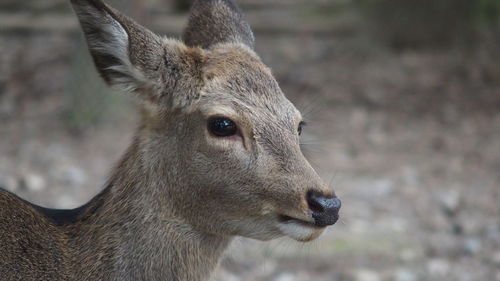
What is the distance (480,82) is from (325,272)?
14.6ft

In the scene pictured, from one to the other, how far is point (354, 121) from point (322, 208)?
20.1 ft

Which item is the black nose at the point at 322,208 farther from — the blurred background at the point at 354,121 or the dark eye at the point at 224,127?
the blurred background at the point at 354,121

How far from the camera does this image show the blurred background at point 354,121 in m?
7.24

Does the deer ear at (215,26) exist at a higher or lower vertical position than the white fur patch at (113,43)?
lower

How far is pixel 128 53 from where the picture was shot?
4.13m

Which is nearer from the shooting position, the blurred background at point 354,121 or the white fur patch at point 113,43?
the white fur patch at point 113,43

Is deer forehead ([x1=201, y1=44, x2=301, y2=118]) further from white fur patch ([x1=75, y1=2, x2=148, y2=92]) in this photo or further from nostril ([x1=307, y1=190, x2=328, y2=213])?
nostril ([x1=307, y1=190, x2=328, y2=213])

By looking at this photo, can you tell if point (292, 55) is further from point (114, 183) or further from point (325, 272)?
point (114, 183)

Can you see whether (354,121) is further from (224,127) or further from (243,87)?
(224,127)

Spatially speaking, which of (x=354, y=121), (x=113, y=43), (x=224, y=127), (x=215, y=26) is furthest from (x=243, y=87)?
(x=354, y=121)

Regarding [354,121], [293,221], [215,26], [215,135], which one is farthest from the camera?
[354,121]

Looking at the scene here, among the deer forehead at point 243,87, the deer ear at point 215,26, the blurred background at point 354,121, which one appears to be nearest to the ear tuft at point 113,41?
the deer forehead at point 243,87

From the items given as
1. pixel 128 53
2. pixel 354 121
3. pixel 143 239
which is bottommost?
pixel 354 121

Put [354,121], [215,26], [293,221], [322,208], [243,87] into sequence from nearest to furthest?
[322,208]
[293,221]
[243,87]
[215,26]
[354,121]
